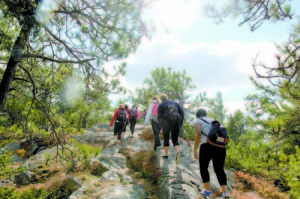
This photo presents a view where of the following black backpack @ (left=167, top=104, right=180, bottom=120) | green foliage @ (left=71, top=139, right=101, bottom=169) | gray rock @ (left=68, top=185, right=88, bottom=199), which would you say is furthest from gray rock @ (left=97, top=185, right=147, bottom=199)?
black backpack @ (left=167, top=104, right=180, bottom=120)

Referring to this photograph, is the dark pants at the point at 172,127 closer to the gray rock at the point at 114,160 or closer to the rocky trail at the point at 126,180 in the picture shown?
the rocky trail at the point at 126,180

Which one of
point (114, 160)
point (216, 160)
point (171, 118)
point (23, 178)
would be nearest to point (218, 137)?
point (216, 160)

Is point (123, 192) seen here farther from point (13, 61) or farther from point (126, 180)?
point (13, 61)

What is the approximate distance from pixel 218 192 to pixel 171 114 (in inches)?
86.5

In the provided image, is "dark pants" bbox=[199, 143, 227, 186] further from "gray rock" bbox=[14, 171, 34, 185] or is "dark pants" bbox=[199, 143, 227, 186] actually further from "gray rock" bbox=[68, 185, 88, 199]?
"gray rock" bbox=[14, 171, 34, 185]

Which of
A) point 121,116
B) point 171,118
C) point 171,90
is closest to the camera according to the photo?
point 171,118

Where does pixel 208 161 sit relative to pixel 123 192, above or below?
above

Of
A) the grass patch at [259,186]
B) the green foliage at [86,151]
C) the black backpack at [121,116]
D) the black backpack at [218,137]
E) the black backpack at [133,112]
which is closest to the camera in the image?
the black backpack at [218,137]

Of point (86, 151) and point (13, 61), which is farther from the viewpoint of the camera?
point (86, 151)

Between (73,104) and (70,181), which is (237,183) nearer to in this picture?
(70,181)

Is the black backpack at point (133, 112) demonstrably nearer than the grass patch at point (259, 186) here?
No

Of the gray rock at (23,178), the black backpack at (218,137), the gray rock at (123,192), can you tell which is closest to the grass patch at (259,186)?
the black backpack at (218,137)

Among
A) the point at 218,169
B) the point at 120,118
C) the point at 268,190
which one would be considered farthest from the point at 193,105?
→ the point at 218,169

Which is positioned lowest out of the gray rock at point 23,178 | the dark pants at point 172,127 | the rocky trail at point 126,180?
the gray rock at point 23,178
